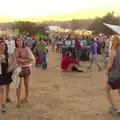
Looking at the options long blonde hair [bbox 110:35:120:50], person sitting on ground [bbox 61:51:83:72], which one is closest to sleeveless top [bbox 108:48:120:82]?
long blonde hair [bbox 110:35:120:50]

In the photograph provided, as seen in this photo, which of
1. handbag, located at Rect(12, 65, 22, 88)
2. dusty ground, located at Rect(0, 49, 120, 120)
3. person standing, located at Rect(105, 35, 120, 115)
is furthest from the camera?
handbag, located at Rect(12, 65, 22, 88)

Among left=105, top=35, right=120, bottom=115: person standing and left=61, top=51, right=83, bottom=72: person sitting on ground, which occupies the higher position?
left=105, top=35, right=120, bottom=115: person standing

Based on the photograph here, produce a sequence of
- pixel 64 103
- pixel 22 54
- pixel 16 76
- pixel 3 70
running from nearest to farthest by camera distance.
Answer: pixel 3 70 < pixel 16 76 < pixel 22 54 < pixel 64 103

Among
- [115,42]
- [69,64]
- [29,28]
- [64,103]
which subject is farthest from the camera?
[29,28]

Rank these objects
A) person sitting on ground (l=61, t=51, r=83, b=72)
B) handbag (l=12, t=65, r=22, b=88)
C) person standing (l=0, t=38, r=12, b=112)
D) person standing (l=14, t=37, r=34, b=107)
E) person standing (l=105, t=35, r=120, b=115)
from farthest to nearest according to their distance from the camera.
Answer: person sitting on ground (l=61, t=51, r=83, b=72) < person standing (l=14, t=37, r=34, b=107) < handbag (l=12, t=65, r=22, b=88) < person standing (l=0, t=38, r=12, b=112) < person standing (l=105, t=35, r=120, b=115)

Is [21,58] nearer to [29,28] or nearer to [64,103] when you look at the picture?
[64,103]

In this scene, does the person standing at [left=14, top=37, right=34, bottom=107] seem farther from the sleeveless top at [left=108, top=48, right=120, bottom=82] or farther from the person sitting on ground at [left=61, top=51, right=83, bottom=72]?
the person sitting on ground at [left=61, top=51, right=83, bottom=72]

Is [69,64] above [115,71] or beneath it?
beneath

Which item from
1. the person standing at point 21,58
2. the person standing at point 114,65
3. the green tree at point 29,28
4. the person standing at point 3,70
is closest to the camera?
the person standing at point 114,65

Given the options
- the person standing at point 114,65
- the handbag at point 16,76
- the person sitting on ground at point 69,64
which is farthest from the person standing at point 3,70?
the person sitting on ground at point 69,64

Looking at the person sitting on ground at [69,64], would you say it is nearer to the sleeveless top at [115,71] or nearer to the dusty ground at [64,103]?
the dusty ground at [64,103]

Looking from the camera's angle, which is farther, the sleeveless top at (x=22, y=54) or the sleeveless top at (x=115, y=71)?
the sleeveless top at (x=22, y=54)

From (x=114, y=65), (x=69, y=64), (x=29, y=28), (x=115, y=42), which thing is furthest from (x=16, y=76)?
(x=29, y=28)

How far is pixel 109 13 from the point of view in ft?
253
